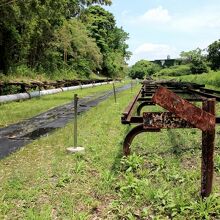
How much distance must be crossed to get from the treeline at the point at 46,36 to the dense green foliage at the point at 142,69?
61.8 m

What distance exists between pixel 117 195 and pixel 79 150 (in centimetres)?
→ 247

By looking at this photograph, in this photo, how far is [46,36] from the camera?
1500 inches

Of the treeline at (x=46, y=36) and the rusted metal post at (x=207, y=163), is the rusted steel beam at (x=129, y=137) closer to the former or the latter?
the rusted metal post at (x=207, y=163)

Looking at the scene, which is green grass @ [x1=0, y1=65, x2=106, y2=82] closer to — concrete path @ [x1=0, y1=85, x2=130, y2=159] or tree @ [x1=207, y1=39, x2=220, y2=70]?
concrete path @ [x1=0, y1=85, x2=130, y2=159]

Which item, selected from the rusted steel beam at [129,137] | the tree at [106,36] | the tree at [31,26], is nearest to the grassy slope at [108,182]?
the rusted steel beam at [129,137]

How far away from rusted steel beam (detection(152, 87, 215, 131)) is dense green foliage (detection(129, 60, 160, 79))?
12401cm

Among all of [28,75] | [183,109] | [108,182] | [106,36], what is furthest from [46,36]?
[106,36]

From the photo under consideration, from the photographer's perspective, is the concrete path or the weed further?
the concrete path

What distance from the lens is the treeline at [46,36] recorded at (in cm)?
1861

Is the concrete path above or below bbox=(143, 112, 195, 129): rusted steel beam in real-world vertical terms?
below

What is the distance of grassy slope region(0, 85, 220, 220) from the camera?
4520mm

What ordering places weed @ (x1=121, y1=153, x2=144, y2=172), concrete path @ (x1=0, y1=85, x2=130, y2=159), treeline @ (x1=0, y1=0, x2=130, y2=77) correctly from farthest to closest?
treeline @ (x1=0, y1=0, x2=130, y2=77)
concrete path @ (x1=0, y1=85, x2=130, y2=159)
weed @ (x1=121, y1=153, x2=144, y2=172)

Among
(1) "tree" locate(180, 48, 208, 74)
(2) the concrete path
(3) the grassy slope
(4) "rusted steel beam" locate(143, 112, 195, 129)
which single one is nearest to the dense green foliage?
(1) "tree" locate(180, 48, 208, 74)

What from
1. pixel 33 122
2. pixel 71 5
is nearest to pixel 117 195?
pixel 33 122
